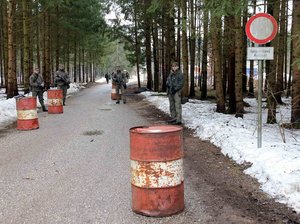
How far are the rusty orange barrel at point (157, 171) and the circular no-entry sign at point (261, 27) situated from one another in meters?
3.63

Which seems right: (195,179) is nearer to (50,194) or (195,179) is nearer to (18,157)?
(50,194)

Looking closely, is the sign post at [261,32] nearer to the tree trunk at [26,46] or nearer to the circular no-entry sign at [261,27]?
the circular no-entry sign at [261,27]

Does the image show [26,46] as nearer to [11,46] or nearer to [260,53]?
[11,46]

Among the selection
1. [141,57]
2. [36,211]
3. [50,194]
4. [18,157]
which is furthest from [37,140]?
[141,57]

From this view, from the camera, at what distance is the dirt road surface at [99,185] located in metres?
4.65

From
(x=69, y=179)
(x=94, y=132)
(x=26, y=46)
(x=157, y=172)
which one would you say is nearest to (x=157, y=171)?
(x=157, y=172)

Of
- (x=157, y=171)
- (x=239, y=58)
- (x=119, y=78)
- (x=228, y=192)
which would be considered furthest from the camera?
(x=119, y=78)

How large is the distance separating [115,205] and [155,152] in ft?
3.39

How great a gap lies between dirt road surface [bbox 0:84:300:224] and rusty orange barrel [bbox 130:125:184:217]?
5.8 inches

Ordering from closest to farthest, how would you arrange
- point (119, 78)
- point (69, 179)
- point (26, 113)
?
point (69, 179), point (26, 113), point (119, 78)

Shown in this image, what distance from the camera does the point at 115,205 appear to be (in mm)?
5047

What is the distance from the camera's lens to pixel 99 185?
593 centimetres

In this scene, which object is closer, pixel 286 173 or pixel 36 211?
pixel 36 211

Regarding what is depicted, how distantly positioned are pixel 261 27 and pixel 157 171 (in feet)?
13.9
